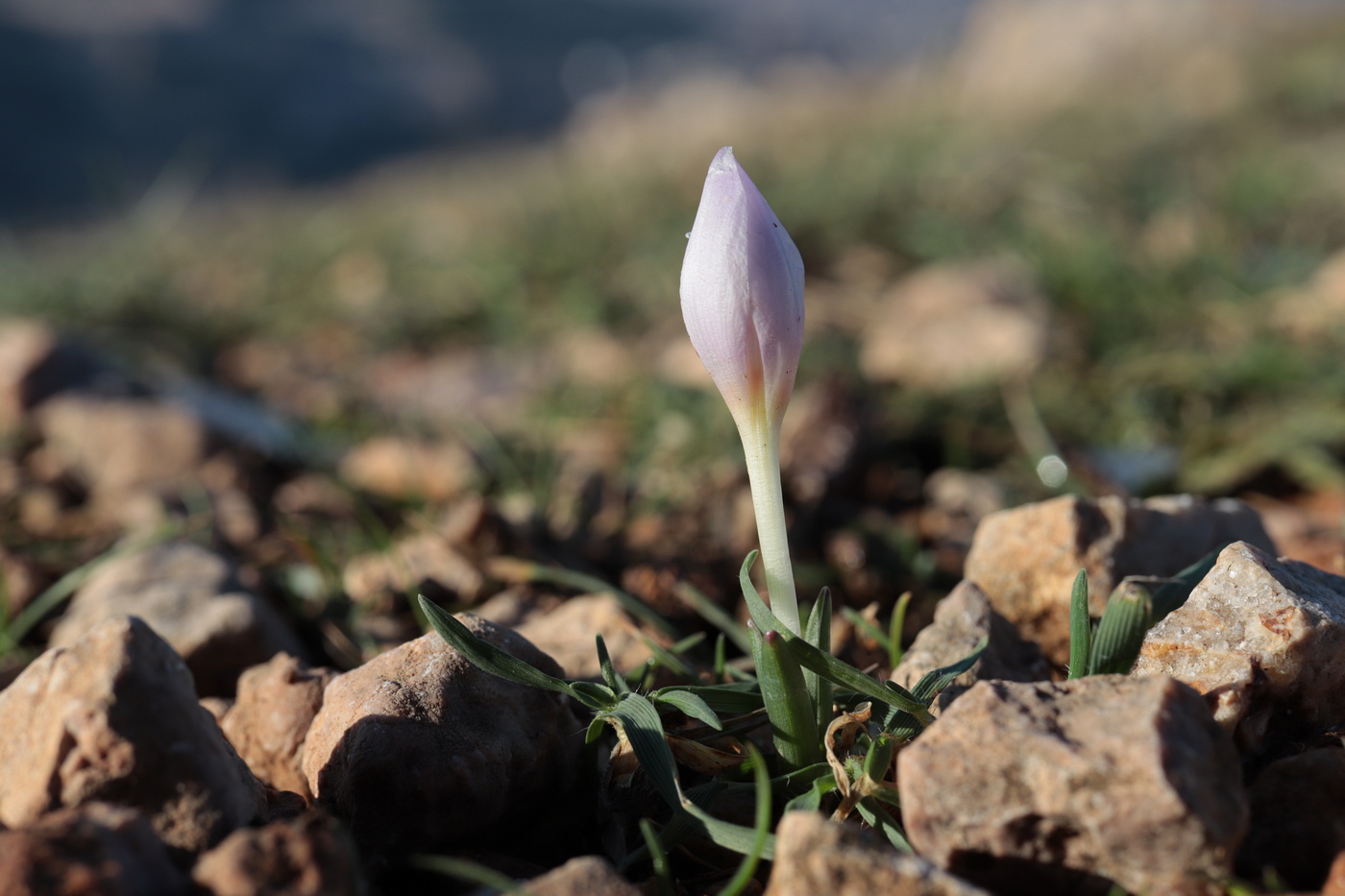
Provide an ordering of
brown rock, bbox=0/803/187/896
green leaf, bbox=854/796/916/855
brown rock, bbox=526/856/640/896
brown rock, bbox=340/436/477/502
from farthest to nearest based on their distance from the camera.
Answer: brown rock, bbox=340/436/477/502, green leaf, bbox=854/796/916/855, brown rock, bbox=526/856/640/896, brown rock, bbox=0/803/187/896

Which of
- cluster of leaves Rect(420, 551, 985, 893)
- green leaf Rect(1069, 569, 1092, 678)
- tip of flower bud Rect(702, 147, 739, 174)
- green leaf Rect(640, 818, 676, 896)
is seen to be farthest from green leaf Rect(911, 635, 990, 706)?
tip of flower bud Rect(702, 147, 739, 174)

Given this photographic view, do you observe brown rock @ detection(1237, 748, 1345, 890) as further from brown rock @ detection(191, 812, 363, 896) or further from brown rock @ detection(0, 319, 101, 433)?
brown rock @ detection(0, 319, 101, 433)

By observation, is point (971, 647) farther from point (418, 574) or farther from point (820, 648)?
point (418, 574)

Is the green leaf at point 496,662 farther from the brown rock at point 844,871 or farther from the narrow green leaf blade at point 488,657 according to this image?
the brown rock at point 844,871

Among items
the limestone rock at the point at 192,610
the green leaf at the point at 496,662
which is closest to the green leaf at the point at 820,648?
the green leaf at the point at 496,662

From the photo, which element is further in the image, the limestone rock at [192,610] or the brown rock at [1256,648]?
the limestone rock at [192,610]

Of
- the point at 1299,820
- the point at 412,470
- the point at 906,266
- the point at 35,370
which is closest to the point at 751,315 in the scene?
the point at 1299,820
